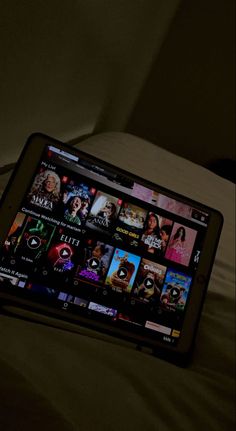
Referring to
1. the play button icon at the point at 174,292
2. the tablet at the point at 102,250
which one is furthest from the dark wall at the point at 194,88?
the play button icon at the point at 174,292

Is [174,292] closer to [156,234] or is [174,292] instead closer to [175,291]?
[175,291]

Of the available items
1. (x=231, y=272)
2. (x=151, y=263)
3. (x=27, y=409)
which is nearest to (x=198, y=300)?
(x=151, y=263)

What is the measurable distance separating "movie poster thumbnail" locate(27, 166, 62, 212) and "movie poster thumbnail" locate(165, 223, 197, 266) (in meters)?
0.22

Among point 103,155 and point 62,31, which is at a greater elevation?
point 62,31

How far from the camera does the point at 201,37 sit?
1.60 m

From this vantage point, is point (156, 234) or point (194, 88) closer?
point (156, 234)

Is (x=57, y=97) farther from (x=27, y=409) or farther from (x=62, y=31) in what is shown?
(x=27, y=409)

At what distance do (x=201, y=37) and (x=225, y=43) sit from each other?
Result: 110mm

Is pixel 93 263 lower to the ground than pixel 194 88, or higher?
lower

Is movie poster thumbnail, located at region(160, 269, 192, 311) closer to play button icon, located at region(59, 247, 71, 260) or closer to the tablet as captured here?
the tablet

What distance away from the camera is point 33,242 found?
559 mm

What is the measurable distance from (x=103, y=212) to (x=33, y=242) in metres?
0.13

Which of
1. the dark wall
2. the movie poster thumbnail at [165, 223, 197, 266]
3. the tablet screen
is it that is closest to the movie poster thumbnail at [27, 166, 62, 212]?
the tablet screen

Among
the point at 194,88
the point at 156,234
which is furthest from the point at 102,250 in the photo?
the point at 194,88
